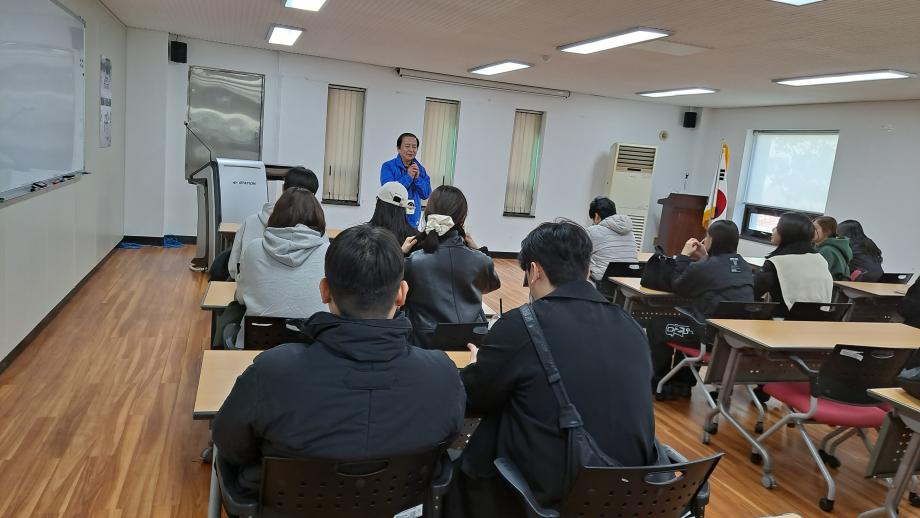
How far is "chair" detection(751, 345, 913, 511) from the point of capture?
124 inches

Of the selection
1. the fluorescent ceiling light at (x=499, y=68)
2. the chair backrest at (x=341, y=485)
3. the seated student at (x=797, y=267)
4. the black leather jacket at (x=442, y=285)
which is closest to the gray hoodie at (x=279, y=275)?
the black leather jacket at (x=442, y=285)

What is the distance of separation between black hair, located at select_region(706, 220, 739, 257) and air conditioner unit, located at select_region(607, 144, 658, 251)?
20.0 ft

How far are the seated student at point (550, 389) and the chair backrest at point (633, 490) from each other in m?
0.07

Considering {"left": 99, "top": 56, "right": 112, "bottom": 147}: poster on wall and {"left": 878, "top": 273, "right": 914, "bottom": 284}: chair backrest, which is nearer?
{"left": 878, "top": 273, "right": 914, "bottom": 284}: chair backrest

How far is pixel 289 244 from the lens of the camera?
273cm

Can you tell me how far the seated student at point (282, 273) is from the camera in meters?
2.74

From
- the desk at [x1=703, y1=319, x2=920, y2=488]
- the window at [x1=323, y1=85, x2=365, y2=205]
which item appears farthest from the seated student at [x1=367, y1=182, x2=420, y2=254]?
the window at [x1=323, y1=85, x2=365, y2=205]

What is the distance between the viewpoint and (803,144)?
924 centimetres

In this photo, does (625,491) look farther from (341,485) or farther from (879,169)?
(879,169)

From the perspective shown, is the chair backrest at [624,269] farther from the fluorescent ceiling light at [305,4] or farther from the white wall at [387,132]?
the white wall at [387,132]

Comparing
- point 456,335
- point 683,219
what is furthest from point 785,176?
point 456,335

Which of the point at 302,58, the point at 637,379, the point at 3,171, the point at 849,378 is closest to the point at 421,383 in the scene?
the point at 637,379

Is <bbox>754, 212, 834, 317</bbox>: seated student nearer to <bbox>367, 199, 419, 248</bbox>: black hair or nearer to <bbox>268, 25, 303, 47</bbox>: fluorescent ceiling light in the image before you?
<bbox>367, 199, 419, 248</bbox>: black hair

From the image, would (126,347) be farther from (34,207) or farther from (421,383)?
(421,383)
